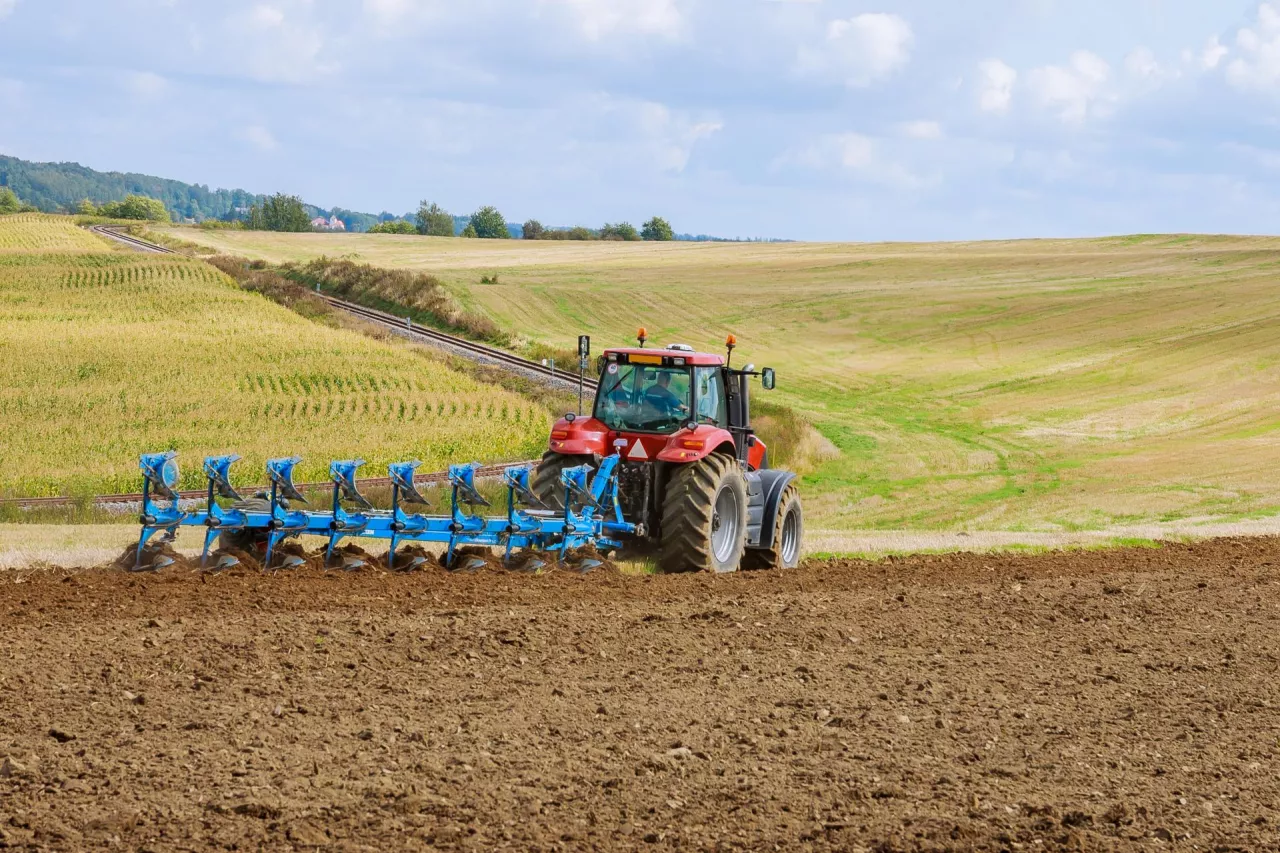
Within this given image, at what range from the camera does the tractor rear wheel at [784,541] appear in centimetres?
1395

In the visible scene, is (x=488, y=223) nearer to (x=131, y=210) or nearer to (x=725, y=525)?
(x=131, y=210)

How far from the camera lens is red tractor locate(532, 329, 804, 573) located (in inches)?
491

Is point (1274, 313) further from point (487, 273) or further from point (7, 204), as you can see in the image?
point (7, 204)

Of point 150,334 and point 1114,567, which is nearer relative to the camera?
point 1114,567

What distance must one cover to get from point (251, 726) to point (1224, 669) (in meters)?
6.15

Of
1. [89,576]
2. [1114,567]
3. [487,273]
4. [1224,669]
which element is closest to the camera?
[1224,669]

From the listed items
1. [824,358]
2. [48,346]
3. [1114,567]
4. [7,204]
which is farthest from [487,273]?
[7,204]

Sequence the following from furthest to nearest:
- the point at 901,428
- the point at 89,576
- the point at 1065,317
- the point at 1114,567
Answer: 1. the point at 1065,317
2. the point at 901,428
3. the point at 1114,567
4. the point at 89,576

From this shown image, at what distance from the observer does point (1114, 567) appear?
570 inches

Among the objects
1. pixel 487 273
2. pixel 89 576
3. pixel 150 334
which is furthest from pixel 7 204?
pixel 89 576

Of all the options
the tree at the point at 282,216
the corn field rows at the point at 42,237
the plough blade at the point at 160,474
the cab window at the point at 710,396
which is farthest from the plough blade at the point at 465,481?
the tree at the point at 282,216

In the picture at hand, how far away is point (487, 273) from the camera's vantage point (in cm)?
6488

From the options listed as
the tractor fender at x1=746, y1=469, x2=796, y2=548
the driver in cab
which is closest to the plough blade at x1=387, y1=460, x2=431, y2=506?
the driver in cab

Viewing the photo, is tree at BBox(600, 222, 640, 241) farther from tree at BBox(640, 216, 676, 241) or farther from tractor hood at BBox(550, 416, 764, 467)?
tractor hood at BBox(550, 416, 764, 467)
